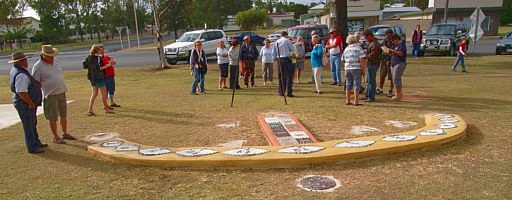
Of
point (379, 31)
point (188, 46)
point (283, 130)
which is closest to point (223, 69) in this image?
point (283, 130)

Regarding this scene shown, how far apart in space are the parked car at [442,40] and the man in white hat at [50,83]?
18.3m

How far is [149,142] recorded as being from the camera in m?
5.90

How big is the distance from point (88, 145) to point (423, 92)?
7759 millimetres

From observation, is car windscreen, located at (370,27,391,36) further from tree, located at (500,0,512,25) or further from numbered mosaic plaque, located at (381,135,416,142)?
tree, located at (500,0,512,25)

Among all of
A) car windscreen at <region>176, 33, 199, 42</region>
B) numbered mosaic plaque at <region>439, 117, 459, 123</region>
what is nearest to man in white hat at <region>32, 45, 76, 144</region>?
numbered mosaic plaque at <region>439, 117, 459, 123</region>

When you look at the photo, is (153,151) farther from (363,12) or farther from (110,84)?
(363,12)

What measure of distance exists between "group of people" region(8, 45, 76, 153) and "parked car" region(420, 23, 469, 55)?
A: 1819cm

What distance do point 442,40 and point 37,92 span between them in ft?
62.0

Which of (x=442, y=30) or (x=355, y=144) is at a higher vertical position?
(x=442, y=30)

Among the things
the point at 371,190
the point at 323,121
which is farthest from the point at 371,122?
the point at 371,190

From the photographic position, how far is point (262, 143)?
5.66 meters

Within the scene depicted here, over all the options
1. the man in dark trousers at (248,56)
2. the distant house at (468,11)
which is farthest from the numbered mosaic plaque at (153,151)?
the distant house at (468,11)

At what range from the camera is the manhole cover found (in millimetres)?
3939

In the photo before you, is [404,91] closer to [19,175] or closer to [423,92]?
[423,92]
